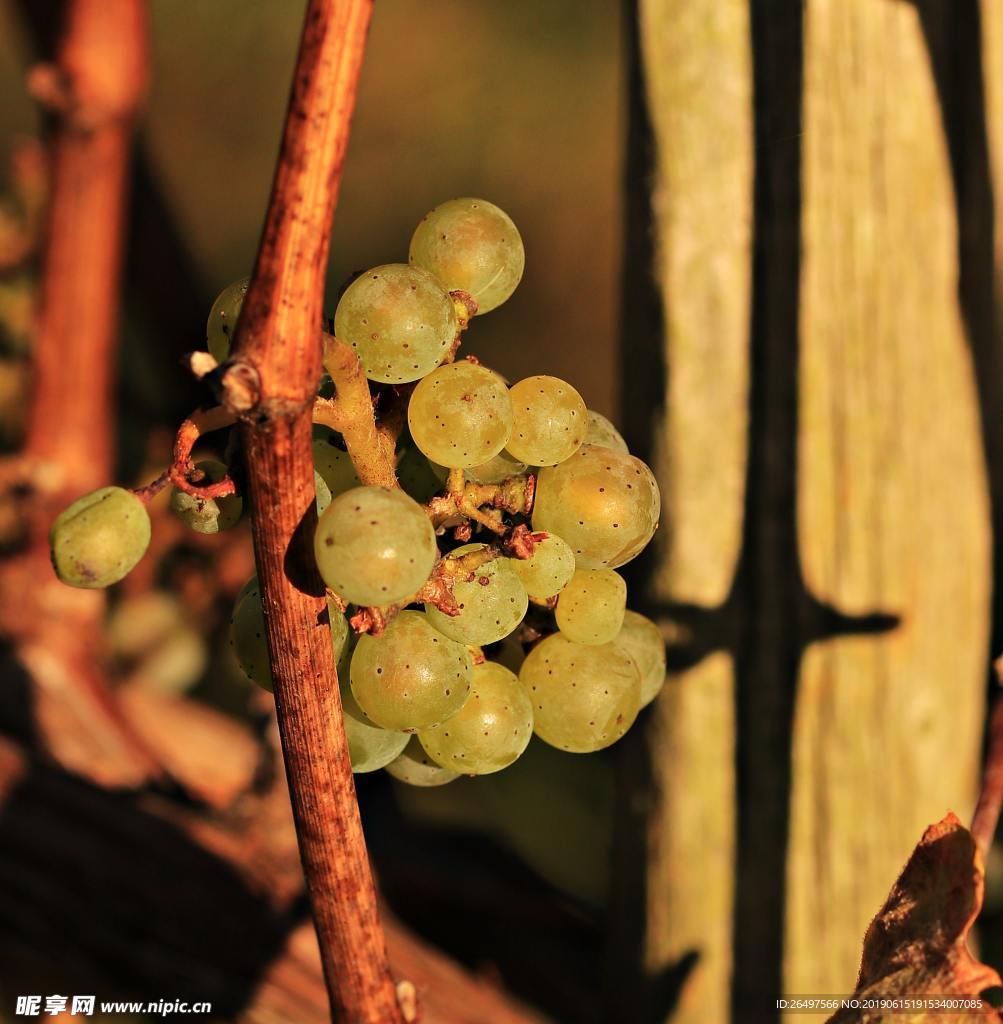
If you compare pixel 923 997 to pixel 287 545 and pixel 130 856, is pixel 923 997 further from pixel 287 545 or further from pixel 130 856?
pixel 130 856

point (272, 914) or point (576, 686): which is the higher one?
point (576, 686)

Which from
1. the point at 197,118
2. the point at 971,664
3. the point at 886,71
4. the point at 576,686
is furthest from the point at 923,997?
the point at 197,118

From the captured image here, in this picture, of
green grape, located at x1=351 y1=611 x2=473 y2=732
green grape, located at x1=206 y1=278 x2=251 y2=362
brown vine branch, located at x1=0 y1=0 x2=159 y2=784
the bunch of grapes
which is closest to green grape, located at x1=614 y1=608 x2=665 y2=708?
the bunch of grapes

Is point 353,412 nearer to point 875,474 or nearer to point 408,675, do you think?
point 408,675

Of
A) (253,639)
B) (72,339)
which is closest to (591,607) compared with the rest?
(253,639)

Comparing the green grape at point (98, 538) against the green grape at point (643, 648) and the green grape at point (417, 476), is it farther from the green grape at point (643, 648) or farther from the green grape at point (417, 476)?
the green grape at point (643, 648)

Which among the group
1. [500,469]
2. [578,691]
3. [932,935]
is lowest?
[932,935]

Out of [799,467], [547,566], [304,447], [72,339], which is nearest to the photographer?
[304,447]

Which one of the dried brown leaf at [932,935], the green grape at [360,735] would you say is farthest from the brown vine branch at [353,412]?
the dried brown leaf at [932,935]
